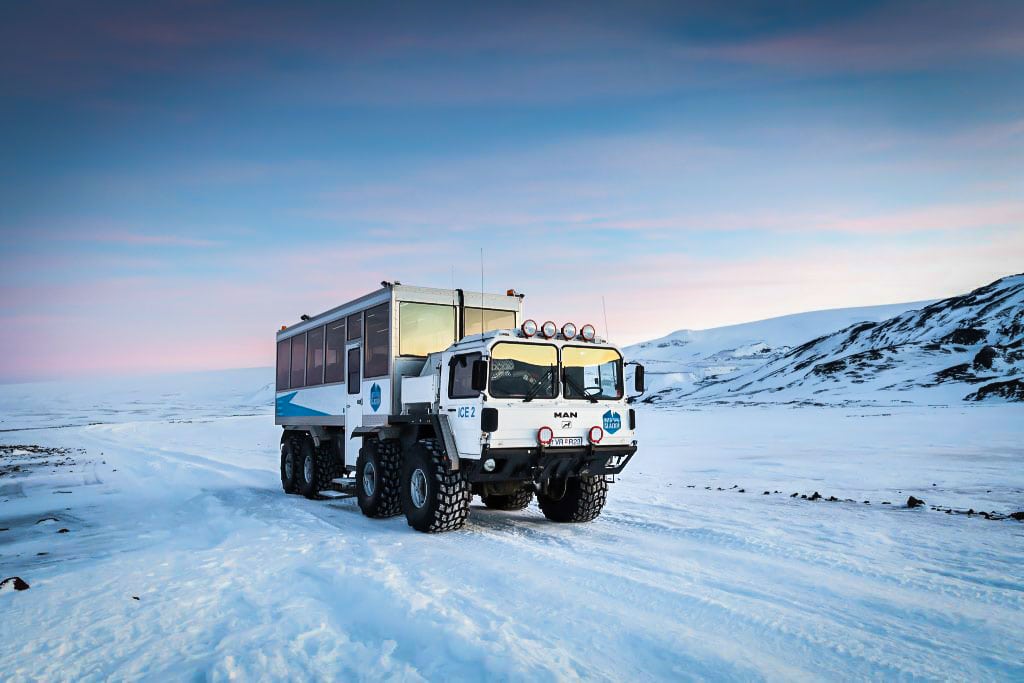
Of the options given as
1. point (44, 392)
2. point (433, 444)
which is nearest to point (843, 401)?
point (433, 444)

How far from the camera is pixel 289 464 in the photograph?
1527 cm

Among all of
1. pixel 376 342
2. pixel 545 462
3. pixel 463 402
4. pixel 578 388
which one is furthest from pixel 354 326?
pixel 545 462

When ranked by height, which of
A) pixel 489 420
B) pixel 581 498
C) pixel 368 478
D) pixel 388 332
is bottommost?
pixel 581 498

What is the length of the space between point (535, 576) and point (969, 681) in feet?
12.6

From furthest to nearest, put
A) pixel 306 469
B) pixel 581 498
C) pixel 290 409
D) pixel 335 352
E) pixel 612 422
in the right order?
pixel 290 409
pixel 306 469
pixel 335 352
pixel 581 498
pixel 612 422

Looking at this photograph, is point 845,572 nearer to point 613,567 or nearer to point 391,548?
point 613,567

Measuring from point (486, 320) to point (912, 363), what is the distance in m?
77.0

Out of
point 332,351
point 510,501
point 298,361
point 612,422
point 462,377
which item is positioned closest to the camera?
point 462,377

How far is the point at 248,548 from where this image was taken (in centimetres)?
876

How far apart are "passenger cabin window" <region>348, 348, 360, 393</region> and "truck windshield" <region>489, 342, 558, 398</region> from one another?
12.9 ft

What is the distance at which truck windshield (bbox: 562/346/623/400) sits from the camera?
977cm

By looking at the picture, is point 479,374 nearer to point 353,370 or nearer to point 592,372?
point 592,372

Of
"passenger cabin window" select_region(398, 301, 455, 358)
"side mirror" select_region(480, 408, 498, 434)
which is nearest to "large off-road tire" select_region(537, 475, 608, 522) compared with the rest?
"side mirror" select_region(480, 408, 498, 434)

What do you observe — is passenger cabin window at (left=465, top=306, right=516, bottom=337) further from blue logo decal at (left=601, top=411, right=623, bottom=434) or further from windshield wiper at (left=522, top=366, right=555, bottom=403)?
blue logo decal at (left=601, top=411, right=623, bottom=434)
